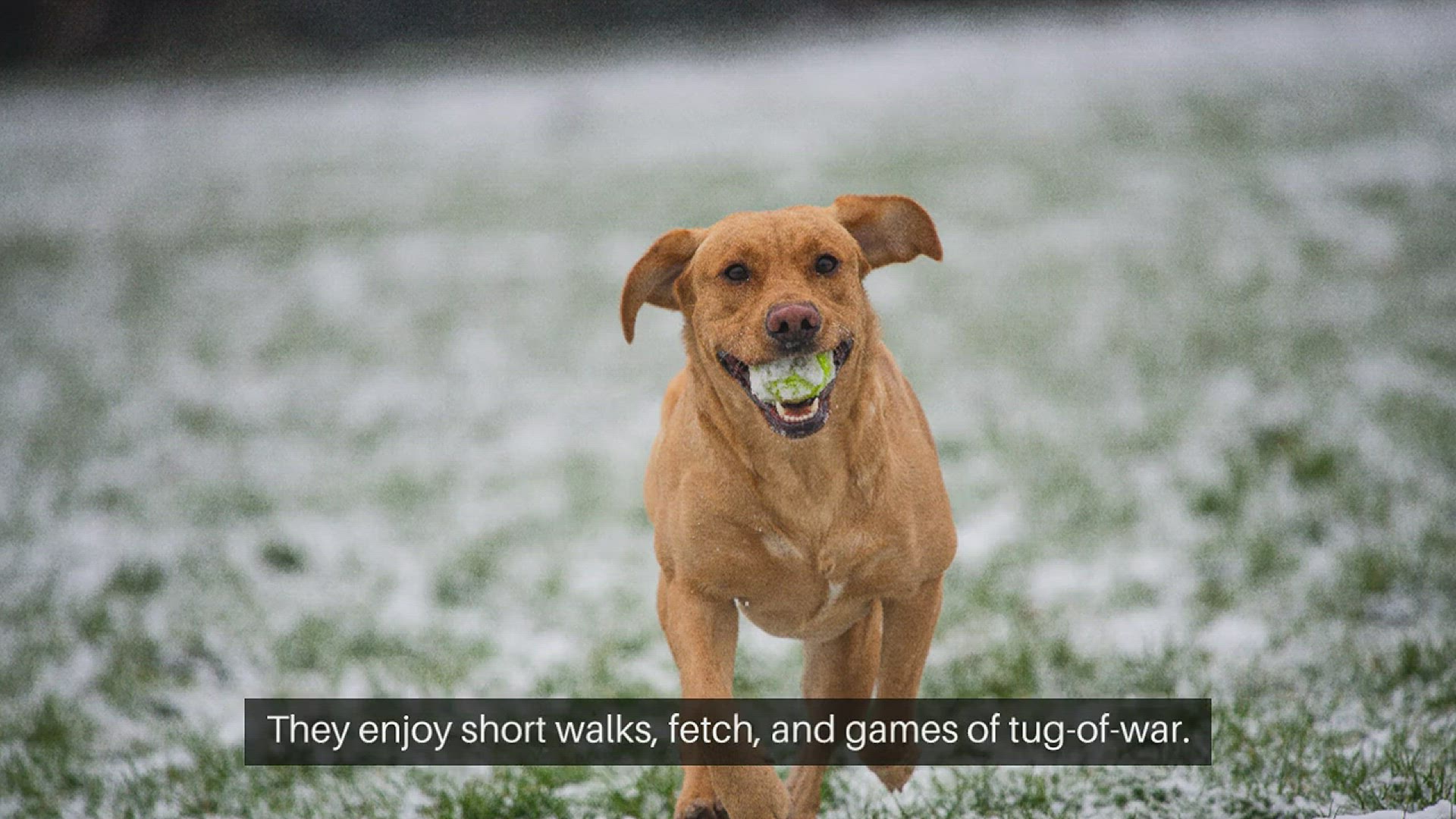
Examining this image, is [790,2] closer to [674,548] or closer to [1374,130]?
[1374,130]

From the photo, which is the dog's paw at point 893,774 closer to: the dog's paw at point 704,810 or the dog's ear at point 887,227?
the dog's paw at point 704,810

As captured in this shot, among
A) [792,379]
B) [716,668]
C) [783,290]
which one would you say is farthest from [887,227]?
[716,668]

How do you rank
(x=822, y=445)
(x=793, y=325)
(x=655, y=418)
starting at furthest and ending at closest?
(x=655, y=418) → (x=822, y=445) → (x=793, y=325)

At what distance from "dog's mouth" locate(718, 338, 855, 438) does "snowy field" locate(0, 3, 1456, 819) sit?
1484 millimetres

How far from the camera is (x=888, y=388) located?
2369mm

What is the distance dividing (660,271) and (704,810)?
122cm

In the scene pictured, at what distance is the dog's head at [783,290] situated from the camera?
2.03 m

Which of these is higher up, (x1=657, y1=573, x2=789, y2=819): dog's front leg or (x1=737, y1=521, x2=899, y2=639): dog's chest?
(x1=737, y1=521, x2=899, y2=639): dog's chest

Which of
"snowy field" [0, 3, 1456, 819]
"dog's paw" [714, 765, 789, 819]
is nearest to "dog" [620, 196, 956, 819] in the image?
"dog's paw" [714, 765, 789, 819]

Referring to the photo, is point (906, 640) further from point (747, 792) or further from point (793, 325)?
point (793, 325)

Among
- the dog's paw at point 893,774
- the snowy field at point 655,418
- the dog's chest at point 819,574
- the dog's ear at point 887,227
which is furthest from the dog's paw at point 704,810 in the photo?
the dog's ear at point 887,227

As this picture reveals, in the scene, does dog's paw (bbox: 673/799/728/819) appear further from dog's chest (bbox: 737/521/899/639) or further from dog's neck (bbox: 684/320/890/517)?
dog's neck (bbox: 684/320/890/517)

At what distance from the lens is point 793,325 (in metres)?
1.98

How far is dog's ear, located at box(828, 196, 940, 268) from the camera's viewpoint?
2266 mm
